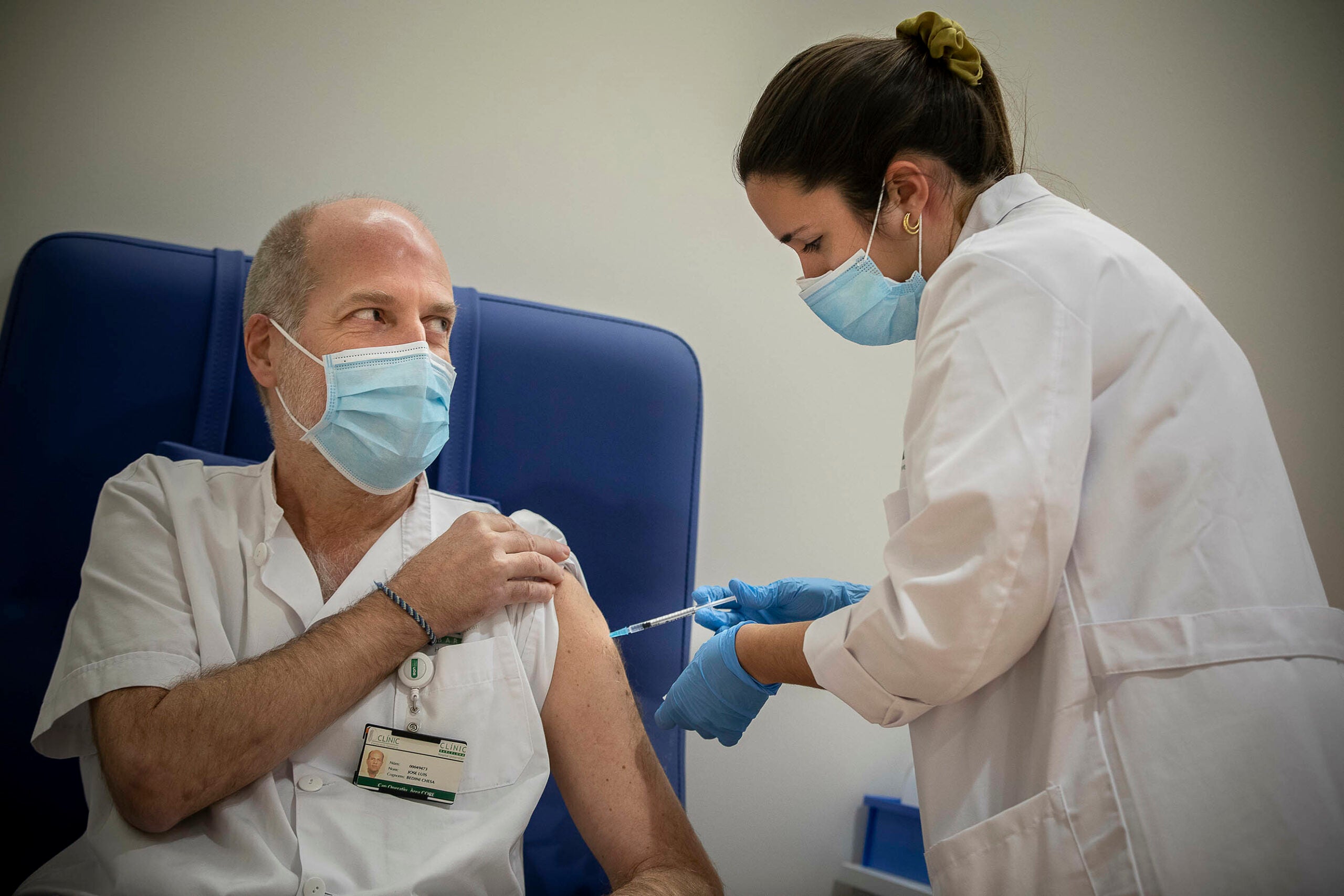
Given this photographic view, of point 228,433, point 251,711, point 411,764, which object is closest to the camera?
point 251,711

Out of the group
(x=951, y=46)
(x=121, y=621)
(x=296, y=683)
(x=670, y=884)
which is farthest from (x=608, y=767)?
(x=951, y=46)

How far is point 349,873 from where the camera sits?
3.76 feet

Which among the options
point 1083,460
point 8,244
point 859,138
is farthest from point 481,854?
point 8,244

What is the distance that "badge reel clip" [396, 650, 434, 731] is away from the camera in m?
1.29

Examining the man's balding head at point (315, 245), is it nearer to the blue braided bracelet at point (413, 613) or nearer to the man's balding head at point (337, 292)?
the man's balding head at point (337, 292)

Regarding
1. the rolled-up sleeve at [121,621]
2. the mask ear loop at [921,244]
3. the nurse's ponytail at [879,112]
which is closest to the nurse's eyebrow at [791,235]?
the nurse's ponytail at [879,112]

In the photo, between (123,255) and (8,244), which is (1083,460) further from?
(8,244)

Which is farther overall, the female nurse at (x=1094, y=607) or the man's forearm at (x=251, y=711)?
the man's forearm at (x=251, y=711)

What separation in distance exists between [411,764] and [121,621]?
0.44 metres

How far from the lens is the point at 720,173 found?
2.33 metres

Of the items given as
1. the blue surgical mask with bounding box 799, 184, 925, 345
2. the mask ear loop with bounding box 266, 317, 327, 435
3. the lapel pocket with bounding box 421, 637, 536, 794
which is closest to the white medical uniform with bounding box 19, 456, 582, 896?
the lapel pocket with bounding box 421, 637, 536, 794

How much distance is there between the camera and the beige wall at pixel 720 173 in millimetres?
1806

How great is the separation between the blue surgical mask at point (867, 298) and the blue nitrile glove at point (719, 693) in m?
0.54

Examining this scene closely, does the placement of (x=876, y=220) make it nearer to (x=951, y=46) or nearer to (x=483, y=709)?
(x=951, y=46)
